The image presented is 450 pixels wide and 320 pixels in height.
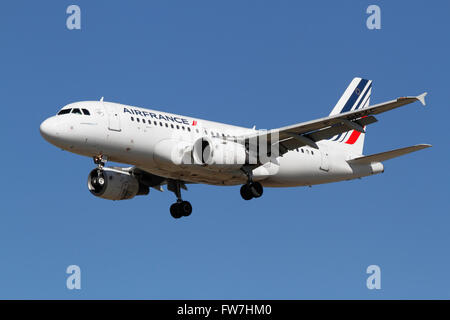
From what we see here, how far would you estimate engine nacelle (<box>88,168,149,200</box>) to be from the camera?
151 feet

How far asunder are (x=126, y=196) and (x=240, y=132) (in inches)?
289

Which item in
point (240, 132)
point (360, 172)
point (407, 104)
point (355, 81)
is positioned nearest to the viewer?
point (407, 104)

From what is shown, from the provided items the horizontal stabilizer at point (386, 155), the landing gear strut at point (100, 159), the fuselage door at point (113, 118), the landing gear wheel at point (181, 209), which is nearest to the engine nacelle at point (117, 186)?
the landing gear wheel at point (181, 209)

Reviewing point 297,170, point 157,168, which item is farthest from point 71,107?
point 297,170

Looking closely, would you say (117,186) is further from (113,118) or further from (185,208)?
(113,118)

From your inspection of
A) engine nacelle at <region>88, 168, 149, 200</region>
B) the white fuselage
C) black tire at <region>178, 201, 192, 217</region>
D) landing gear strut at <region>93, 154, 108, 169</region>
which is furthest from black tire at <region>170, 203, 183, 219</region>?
landing gear strut at <region>93, 154, 108, 169</region>

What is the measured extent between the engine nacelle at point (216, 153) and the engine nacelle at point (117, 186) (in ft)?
19.6

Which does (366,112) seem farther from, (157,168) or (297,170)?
(157,168)

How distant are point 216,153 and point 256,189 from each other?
140 inches

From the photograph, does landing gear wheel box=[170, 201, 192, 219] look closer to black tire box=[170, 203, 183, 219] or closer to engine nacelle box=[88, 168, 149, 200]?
black tire box=[170, 203, 183, 219]

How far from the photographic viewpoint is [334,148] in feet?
165

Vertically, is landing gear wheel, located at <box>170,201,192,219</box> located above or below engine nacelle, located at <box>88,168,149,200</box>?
below

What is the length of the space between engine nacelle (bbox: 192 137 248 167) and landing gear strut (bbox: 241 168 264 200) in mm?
1461

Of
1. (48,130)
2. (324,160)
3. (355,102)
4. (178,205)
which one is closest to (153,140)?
(48,130)
